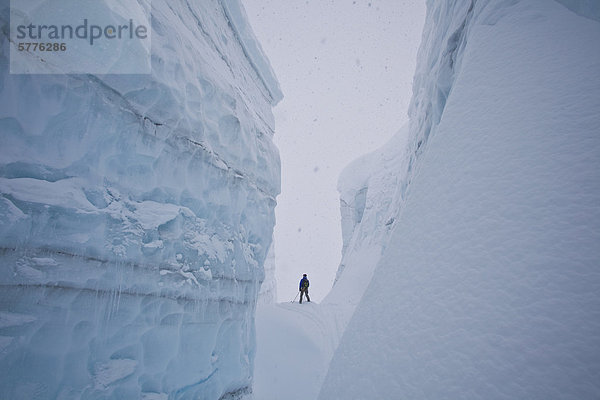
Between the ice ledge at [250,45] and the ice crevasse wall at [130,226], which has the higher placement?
the ice ledge at [250,45]

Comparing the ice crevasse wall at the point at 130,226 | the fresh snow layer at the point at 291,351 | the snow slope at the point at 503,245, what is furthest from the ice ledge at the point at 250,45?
the fresh snow layer at the point at 291,351

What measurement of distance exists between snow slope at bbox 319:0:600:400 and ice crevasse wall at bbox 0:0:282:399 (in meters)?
1.72

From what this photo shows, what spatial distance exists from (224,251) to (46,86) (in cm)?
221

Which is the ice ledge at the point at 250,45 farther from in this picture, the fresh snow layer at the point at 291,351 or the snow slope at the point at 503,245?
the fresh snow layer at the point at 291,351

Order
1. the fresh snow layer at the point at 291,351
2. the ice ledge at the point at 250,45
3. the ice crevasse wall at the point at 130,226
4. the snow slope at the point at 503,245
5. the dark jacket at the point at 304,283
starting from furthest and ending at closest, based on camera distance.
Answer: the dark jacket at the point at 304,283
the fresh snow layer at the point at 291,351
the ice ledge at the point at 250,45
the ice crevasse wall at the point at 130,226
the snow slope at the point at 503,245

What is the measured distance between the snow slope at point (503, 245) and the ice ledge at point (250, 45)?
392 centimetres

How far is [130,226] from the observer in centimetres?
220

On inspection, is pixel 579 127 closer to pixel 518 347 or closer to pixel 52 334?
pixel 518 347

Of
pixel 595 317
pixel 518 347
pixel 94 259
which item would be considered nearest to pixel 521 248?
pixel 595 317

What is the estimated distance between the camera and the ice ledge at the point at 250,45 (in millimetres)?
4387

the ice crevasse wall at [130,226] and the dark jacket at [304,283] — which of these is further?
the dark jacket at [304,283]

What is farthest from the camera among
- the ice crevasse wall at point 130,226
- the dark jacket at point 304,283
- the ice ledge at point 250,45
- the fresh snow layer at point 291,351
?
the dark jacket at point 304,283

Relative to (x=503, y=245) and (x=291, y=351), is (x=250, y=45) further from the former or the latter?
(x=291, y=351)

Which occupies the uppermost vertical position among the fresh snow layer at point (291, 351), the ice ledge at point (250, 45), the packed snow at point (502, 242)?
the ice ledge at point (250, 45)
